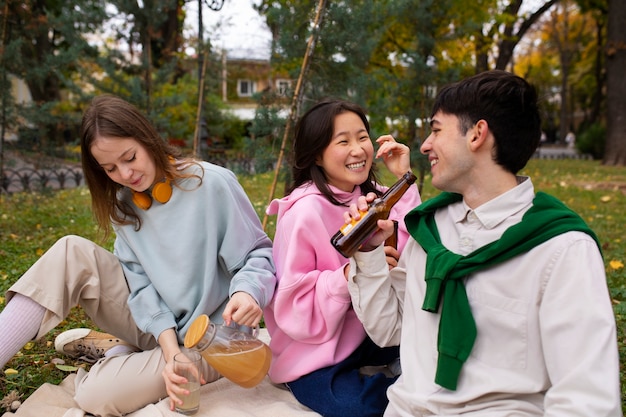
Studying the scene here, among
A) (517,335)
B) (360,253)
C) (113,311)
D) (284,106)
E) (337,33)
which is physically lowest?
(113,311)

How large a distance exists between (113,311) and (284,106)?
3607mm

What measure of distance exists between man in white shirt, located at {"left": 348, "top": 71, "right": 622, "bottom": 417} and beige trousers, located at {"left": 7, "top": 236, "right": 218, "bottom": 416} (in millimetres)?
1196

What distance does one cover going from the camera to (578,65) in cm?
3791

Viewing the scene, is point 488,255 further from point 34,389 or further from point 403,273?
point 34,389

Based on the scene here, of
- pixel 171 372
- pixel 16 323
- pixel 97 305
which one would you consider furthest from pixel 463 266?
pixel 16 323

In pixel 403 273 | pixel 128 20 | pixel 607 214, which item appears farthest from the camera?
pixel 128 20

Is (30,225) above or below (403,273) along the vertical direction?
below

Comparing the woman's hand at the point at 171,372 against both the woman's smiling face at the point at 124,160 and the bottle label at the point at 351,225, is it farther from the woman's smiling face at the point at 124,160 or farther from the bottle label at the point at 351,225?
the bottle label at the point at 351,225

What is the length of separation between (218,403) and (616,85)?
57.0ft

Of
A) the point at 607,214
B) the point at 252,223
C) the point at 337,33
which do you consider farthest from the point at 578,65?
the point at 252,223

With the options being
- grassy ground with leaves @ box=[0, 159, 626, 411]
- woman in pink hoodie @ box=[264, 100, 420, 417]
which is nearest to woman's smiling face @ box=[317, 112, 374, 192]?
woman in pink hoodie @ box=[264, 100, 420, 417]

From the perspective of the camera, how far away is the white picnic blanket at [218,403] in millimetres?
2664

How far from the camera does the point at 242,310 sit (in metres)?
2.50

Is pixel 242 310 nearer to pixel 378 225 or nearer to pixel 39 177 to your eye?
pixel 378 225
